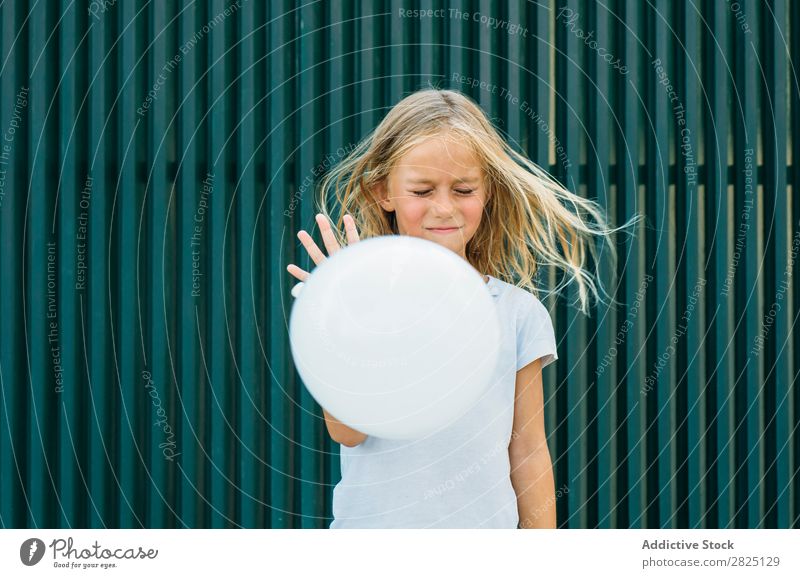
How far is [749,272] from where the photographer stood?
175cm

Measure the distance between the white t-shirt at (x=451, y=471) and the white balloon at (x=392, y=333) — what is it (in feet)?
0.58

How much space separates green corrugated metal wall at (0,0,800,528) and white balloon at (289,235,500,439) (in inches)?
35.0

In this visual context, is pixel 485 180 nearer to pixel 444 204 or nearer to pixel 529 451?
pixel 444 204

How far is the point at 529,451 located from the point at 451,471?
13 cm

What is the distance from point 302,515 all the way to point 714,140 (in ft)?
4.14
